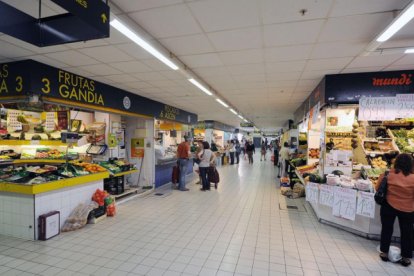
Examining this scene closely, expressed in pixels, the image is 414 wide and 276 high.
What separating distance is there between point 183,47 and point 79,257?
3556 millimetres

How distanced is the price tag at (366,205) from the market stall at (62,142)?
535cm

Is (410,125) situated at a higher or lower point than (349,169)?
higher

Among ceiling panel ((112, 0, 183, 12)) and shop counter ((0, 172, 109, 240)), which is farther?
shop counter ((0, 172, 109, 240))

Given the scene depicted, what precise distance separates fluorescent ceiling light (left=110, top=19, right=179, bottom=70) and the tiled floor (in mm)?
3141

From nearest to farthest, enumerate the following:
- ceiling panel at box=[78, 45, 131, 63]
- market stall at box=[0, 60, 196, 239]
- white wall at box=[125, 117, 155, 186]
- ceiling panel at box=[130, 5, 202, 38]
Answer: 1. ceiling panel at box=[130, 5, 202, 38]
2. ceiling panel at box=[78, 45, 131, 63]
3. market stall at box=[0, 60, 196, 239]
4. white wall at box=[125, 117, 155, 186]

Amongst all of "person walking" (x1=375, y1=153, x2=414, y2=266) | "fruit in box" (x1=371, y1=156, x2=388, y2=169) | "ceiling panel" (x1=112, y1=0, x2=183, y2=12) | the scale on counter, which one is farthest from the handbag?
the scale on counter

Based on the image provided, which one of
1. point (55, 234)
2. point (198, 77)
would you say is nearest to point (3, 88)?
point (55, 234)

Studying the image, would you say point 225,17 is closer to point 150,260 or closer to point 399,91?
point 150,260

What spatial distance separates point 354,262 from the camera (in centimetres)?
325

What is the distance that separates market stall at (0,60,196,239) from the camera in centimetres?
397

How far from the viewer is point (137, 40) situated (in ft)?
10.4

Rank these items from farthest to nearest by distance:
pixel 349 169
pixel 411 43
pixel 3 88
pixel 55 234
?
1. pixel 349 169
2. pixel 3 88
3. pixel 55 234
4. pixel 411 43

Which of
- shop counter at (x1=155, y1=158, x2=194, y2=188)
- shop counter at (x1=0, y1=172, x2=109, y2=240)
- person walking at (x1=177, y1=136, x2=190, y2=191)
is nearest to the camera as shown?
shop counter at (x1=0, y1=172, x2=109, y2=240)

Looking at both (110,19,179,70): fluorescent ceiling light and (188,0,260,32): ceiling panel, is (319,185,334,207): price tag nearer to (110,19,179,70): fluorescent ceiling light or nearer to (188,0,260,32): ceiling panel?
(188,0,260,32): ceiling panel
